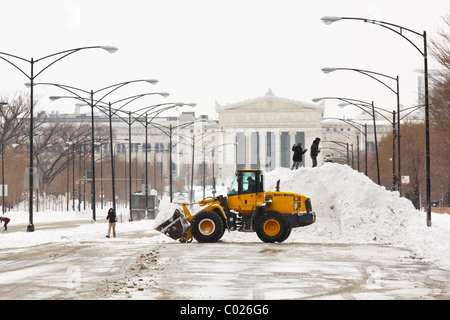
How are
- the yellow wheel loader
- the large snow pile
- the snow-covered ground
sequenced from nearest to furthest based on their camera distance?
the yellow wheel loader, the snow-covered ground, the large snow pile

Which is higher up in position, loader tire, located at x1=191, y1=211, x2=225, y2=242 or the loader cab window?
the loader cab window

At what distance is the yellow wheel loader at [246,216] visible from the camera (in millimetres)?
28188

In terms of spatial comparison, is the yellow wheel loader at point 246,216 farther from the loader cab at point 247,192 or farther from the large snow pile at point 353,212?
the large snow pile at point 353,212

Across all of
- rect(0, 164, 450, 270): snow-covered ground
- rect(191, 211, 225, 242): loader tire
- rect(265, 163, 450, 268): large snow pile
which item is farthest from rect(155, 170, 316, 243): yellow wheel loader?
rect(265, 163, 450, 268): large snow pile

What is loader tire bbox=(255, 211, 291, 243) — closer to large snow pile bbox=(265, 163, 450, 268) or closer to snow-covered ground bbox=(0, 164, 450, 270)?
snow-covered ground bbox=(0, 164, 450, 270)

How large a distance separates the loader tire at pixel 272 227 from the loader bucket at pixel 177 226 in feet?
8.09

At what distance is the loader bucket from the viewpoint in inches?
1128

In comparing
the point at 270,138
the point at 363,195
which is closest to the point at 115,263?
the point at 363,195

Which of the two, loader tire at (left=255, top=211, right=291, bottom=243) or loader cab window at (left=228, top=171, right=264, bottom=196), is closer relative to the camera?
loader tire at (left=255, top=211, right=291, bottom=243)

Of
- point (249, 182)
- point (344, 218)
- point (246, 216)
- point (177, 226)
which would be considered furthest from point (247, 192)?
point (344, 218)

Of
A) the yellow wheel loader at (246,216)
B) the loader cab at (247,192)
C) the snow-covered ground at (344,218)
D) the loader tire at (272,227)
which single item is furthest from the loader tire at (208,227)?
the loader tire at (272,227)

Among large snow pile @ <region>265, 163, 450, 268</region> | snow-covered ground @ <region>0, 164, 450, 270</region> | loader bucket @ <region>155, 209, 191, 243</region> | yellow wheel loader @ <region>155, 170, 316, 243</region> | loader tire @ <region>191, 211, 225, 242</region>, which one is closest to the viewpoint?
loader tire @ <region>191, 211, 225, 242</region>

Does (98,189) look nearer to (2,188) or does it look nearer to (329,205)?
(2,188)

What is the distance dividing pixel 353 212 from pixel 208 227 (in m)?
6.61
